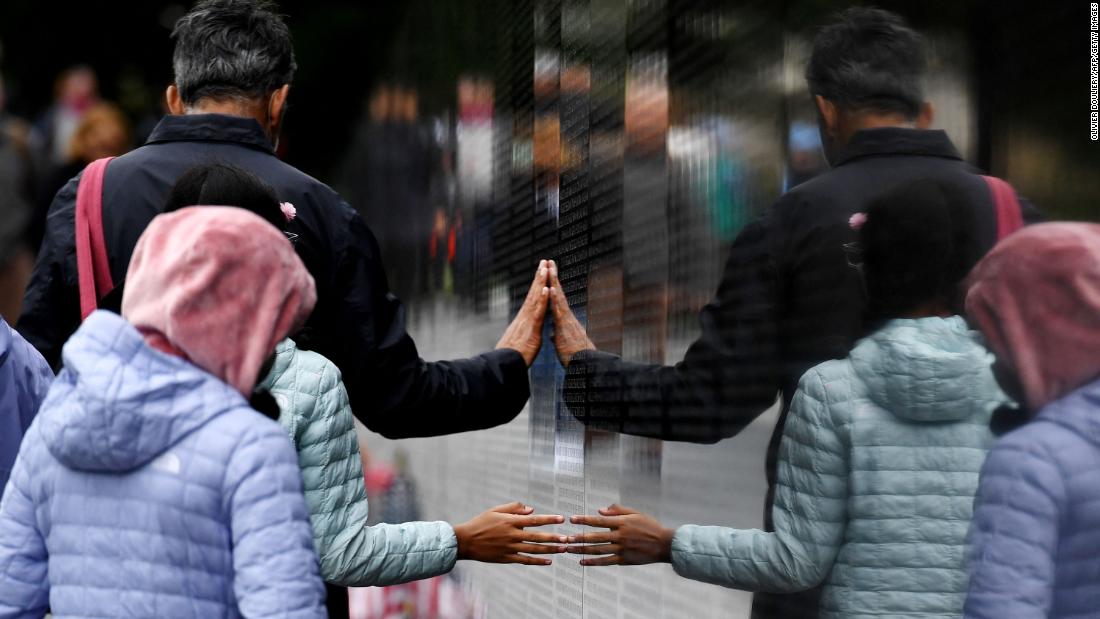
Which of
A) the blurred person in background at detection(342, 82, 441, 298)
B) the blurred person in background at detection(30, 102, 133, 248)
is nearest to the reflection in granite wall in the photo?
the blurred person in background at detection(342, 82, 441, 298)

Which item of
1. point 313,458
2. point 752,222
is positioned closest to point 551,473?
point 313,458

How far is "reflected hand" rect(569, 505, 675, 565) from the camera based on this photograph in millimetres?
2941

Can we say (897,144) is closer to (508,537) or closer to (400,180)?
(508,537)

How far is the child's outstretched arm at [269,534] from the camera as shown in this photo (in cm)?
221

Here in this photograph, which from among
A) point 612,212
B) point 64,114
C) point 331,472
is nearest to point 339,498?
point 331,472

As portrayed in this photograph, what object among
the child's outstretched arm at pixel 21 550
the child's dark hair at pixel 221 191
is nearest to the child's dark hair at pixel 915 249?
the child's dark hair at pixel 221 191

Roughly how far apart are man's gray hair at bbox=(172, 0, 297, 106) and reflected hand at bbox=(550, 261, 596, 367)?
86 centimetres

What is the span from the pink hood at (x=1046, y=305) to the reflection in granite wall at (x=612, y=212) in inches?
6.6

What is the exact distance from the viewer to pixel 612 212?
3326mm

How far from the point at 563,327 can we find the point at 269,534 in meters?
1.66

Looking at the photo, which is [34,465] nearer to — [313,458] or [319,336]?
[313,458]

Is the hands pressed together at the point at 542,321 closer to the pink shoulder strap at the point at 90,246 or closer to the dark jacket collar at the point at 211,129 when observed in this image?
the dark jacket collar at the point at 211,129

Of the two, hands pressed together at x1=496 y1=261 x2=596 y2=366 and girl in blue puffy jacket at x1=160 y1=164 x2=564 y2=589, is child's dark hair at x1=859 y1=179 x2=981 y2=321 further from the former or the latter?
hands pressed together at x1=496 y1=261 x2=596 y2=366

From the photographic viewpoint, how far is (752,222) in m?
2.40
